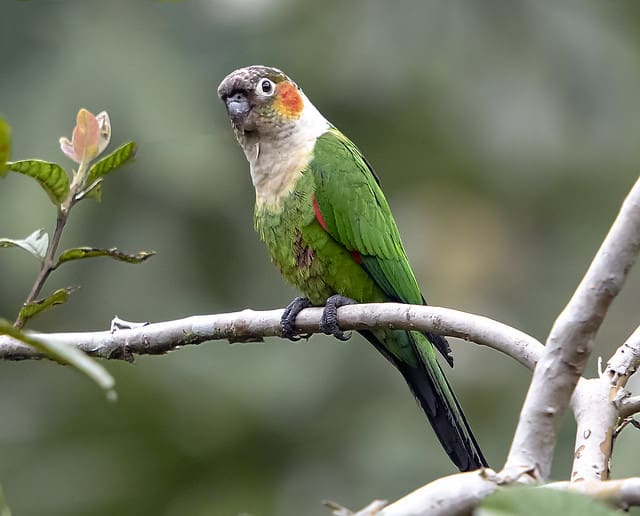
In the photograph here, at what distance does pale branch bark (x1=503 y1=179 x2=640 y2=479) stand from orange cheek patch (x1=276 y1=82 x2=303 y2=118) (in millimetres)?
2414

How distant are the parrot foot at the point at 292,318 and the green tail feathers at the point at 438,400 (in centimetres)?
30

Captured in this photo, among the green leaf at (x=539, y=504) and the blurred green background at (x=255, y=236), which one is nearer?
the green leaf at (x=539, y=504)

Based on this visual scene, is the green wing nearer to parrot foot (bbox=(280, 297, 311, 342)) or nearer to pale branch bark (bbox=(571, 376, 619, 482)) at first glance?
parrot foot (bbox=(280, 297, 311, 342))

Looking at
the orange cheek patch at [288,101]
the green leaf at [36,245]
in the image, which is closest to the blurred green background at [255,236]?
the orange cheek patch at [288,101]

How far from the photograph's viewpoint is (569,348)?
1.96 meters

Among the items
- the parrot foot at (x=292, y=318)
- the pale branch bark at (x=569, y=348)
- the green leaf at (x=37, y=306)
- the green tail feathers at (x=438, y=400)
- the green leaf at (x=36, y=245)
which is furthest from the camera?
the green tail feathers at (x=438, y=400)

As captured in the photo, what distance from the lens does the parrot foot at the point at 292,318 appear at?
3253 millimetres

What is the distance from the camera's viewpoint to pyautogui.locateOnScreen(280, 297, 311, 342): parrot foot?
3.25 m

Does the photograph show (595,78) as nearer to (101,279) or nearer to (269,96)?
(101,279)

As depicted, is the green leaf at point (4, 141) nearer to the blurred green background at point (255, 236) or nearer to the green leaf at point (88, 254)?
the green leaf at point (88, 254)

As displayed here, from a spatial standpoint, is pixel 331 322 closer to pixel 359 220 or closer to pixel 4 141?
pixel 359 220

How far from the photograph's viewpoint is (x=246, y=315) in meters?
3.06

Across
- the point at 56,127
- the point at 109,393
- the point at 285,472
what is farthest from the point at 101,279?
the point at 109,393

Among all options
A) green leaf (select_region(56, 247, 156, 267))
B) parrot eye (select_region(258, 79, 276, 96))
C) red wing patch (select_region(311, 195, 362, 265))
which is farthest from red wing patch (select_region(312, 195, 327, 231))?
green leaf (select_region(56, 247, 156, 267))
